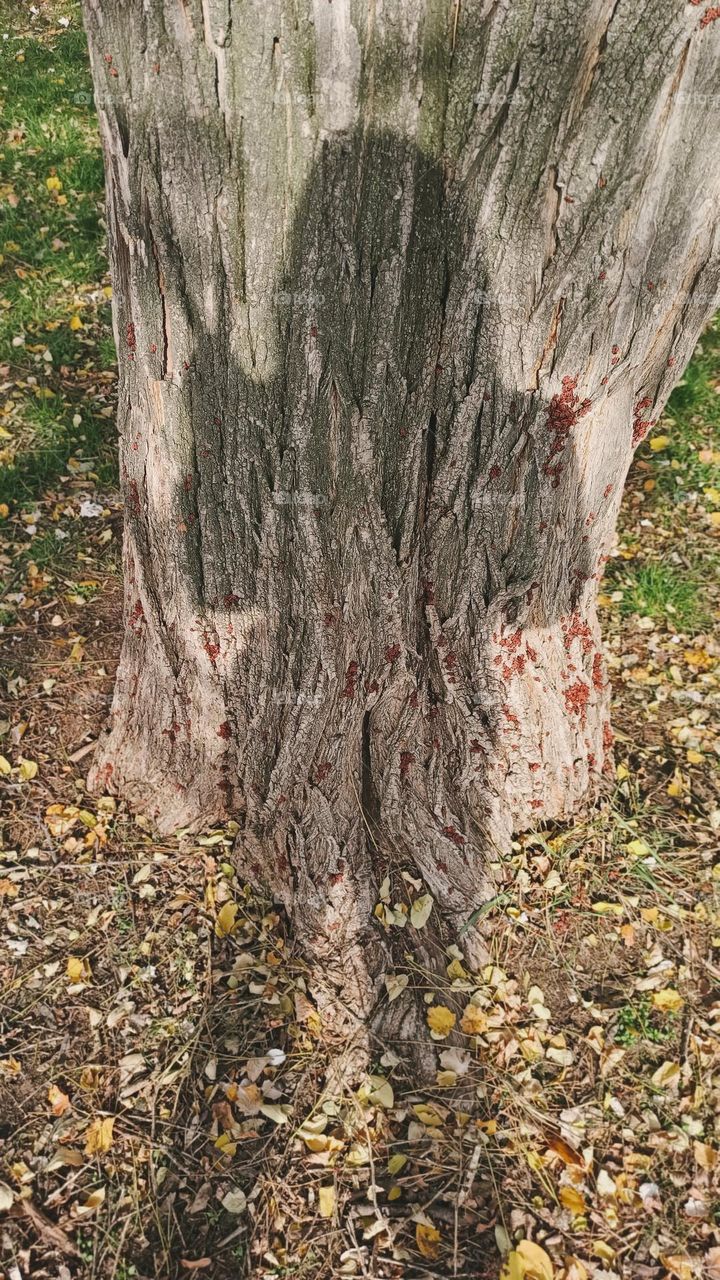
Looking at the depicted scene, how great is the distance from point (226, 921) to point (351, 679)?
90cm

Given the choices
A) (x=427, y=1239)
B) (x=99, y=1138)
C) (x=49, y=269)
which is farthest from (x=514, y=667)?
(x=49, y=269)

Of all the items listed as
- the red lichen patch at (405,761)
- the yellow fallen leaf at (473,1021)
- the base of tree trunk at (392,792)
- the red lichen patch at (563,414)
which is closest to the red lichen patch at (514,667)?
the base of tree trunk at (392,792)

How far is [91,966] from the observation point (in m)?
2.59

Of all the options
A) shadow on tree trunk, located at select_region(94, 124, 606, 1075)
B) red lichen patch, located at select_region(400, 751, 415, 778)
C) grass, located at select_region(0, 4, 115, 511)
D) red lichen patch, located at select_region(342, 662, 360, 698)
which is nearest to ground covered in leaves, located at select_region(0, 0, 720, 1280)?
shadow on tree trunk, located at select_region(94, 124, 606, 1075)

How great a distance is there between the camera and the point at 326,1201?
219cm

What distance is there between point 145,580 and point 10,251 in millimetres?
3578

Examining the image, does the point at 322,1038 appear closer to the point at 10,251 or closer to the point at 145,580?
the point at 145,580

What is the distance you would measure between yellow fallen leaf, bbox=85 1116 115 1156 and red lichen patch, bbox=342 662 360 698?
50.7 inches

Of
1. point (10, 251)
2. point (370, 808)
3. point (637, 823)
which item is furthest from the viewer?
point (10, 251)

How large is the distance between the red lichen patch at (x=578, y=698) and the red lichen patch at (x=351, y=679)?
27.7 inches

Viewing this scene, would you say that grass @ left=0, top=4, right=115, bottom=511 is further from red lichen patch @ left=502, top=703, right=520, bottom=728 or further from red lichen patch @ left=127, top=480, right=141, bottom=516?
red lichen patch @ left=502, top=703, right=520, bottom=728

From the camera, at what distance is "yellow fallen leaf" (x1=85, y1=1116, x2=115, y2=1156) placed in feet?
7.41

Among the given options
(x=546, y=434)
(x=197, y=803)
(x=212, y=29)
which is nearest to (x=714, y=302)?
(x=546, y=434)

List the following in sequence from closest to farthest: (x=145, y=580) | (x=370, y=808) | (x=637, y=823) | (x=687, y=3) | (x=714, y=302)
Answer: (x=687, y=3)
(x=714, y=302)
(x=145, y=580)
(x=370, y=808)
(x=637, y=823)
